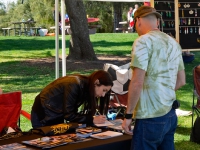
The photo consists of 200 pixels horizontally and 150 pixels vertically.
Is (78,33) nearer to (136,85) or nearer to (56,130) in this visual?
(56,130)

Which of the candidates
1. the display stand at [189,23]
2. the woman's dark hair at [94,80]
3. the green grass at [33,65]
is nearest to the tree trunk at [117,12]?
the green grass at [33,65]

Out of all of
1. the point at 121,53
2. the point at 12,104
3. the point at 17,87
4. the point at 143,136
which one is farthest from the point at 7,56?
the point at 143,136

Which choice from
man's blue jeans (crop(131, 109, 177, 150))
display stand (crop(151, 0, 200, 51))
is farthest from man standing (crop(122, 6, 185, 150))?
display stand (crop(151, 0, 200, 51))

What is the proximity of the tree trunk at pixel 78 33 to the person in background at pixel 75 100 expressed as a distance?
664cm

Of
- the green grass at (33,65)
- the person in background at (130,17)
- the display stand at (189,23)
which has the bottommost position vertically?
the green grass at (33,65)

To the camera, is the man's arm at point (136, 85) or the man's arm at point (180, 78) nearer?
the man's arm at point (136, 85)

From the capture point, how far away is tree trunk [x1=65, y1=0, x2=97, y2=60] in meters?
10.1

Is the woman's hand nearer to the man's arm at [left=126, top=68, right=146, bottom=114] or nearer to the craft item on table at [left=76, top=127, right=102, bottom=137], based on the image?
the craft item on table at [left=76, top=127, right=102, bottom=137]

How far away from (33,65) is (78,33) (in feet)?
4.36

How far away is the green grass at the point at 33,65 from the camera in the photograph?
332 inches

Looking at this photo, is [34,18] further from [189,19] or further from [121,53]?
[189,19]

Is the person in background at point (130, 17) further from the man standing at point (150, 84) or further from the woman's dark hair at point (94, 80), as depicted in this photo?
the man standing at point (150, 84)

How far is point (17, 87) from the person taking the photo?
9242 millimetres

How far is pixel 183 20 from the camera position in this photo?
584 centimetres
